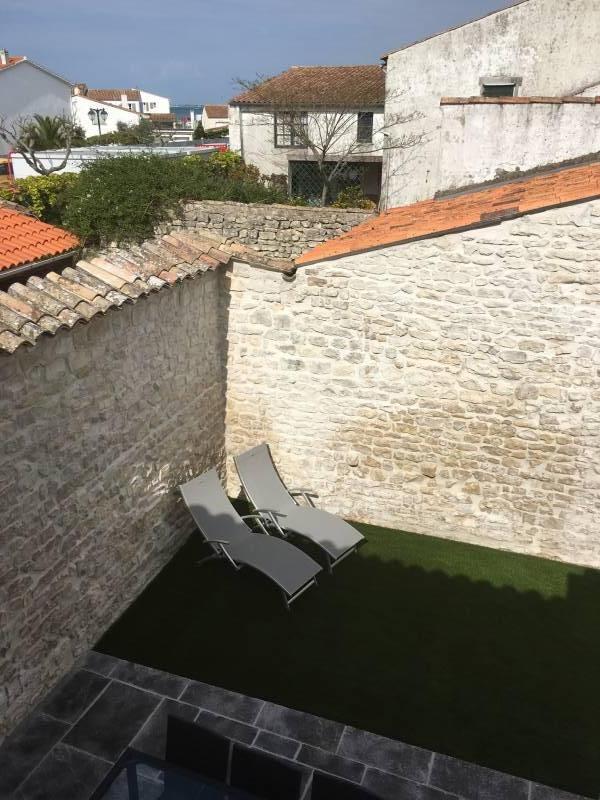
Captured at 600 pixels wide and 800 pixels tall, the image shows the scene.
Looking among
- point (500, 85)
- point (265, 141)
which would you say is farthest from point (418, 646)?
point (265, 141)

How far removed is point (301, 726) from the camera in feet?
16.0

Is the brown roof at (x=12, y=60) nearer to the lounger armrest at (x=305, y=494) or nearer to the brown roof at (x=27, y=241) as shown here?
the brown roof at (x=27, y=241)

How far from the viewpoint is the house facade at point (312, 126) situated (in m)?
20.2

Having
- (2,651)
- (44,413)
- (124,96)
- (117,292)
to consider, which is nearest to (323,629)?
(2,651)

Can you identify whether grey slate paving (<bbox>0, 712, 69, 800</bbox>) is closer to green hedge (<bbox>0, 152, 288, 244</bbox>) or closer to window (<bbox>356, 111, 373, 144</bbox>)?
green hedge (<bbox>0, 152, 288, 244</bbox>)

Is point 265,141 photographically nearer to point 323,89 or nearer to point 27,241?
point 323,89

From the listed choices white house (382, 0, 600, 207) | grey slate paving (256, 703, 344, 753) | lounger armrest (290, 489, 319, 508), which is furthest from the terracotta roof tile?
grey slate paving (256, 703, 344, 753)

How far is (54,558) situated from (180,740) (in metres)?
2.05

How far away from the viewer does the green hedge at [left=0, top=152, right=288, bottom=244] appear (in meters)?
10.6

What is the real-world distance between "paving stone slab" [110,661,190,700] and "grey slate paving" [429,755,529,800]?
7.35 feet

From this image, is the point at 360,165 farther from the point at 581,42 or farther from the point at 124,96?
the point at 124,96

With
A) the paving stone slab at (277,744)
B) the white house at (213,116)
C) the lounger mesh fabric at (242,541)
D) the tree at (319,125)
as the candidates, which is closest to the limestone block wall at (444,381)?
the lounger mesh fabric at (242,541)

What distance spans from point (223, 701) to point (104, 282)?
3.81 metres

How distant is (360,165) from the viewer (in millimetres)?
20812
